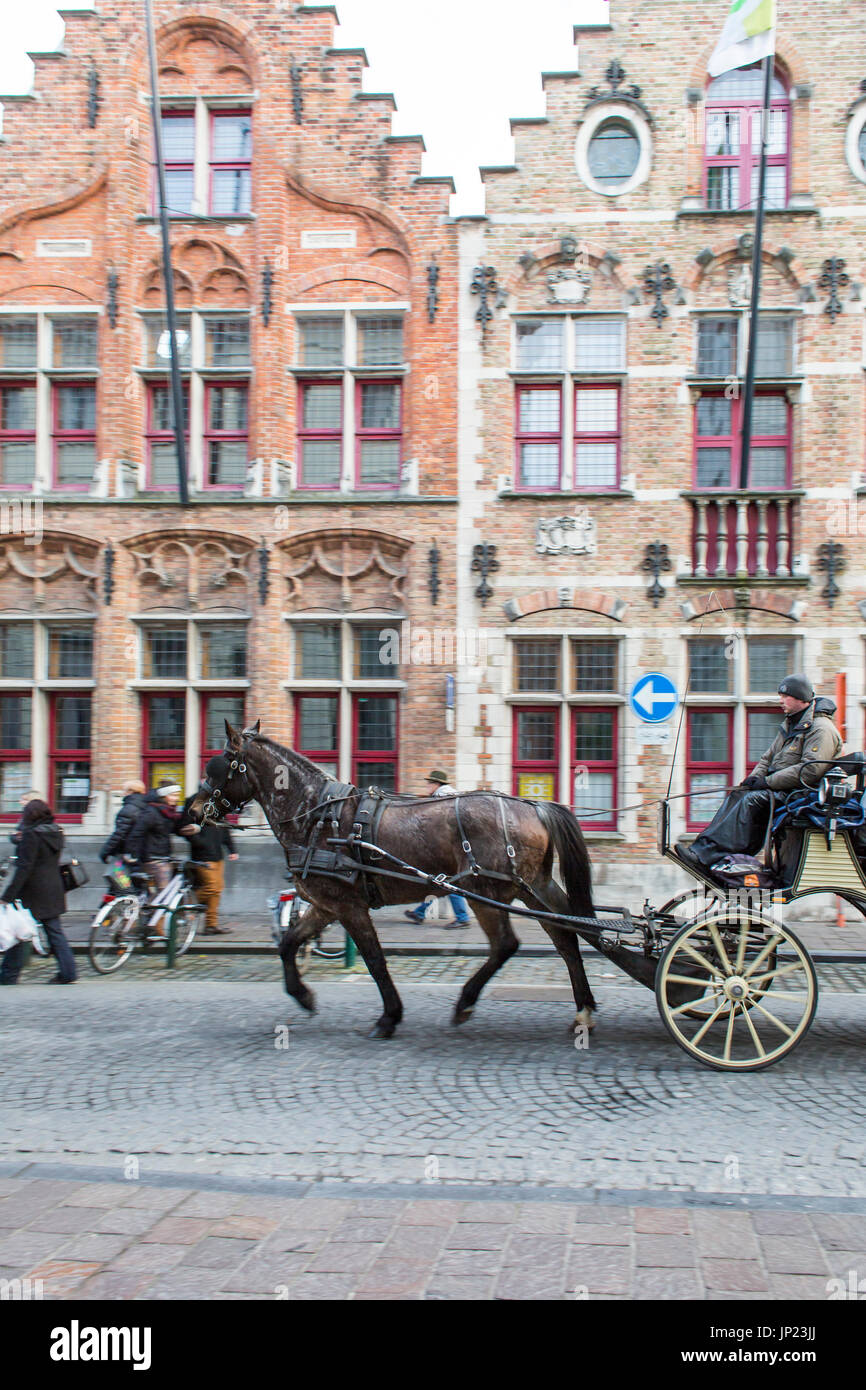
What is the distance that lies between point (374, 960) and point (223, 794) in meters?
1.71

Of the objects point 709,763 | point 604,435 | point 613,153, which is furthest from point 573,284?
point 709,763

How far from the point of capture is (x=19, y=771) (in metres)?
13.6

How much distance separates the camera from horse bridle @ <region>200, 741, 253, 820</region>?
7.27m

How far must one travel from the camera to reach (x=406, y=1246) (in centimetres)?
381

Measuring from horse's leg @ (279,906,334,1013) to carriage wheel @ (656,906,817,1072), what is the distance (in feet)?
7.69

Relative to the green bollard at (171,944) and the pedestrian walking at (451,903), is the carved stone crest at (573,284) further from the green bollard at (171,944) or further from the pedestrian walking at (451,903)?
the green bollard at (171,944)

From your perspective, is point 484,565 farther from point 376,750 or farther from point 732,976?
point 732,976

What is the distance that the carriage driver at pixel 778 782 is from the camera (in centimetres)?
577

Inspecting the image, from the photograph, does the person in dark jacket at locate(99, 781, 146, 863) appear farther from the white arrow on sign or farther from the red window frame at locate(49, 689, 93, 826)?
the white arrow on sign

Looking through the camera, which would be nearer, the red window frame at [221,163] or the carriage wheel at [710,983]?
the carriage wheel at [710,983]

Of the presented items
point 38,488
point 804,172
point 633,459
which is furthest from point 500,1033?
point 804,172

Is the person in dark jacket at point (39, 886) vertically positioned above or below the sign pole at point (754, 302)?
below

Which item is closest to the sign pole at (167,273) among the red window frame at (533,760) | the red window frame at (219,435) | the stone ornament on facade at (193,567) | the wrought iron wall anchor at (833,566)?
the red window frame at (219,435)

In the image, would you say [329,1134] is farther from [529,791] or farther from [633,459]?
[633,459]
